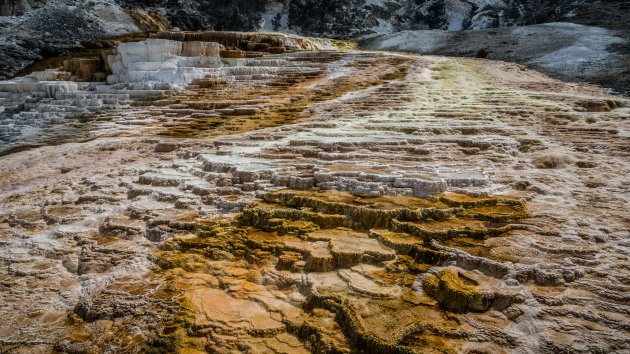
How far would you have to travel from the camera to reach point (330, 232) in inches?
152

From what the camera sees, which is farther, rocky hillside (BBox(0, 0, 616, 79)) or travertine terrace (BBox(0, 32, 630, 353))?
rocky hillside (BBox(0, 0, 616, 79))

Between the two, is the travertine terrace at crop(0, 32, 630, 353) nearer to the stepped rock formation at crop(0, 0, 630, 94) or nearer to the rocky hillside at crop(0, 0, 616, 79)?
the stepped rock formation at crop(0, 0, 630, 94)

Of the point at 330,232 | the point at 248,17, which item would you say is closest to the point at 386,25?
the point at 248,17

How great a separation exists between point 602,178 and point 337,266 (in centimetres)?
347

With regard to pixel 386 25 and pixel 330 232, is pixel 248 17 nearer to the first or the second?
pixel 386 25

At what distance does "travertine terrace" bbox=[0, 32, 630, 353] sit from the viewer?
108 inches

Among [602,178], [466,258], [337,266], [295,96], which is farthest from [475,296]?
[295,96]

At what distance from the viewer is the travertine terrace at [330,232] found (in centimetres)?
275

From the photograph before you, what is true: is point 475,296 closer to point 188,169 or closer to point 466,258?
point 466,258

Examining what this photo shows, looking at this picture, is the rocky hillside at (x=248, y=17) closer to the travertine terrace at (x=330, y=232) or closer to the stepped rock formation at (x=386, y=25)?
the stepped rock formation at (x=386, y=25)

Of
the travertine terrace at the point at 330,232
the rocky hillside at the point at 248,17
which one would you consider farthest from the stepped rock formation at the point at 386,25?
the travertine terrace at the point at 330,232

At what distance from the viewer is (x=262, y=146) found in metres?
6.61

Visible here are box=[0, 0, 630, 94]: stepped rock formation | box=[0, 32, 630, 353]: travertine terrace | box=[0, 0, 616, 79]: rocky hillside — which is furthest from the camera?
box=[0, 0, 616, 79]: rocky hillside

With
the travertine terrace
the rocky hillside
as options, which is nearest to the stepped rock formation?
the rocky hillside
